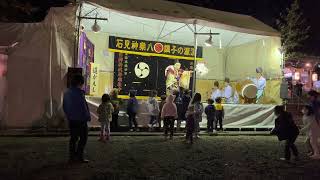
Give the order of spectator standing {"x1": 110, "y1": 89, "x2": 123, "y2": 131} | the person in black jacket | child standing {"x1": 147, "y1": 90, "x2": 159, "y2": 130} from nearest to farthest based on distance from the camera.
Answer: the person in black jacket < spectator standing {"x1": 110, "y1": 89, "x2": 123, "y2": 131} < child standing {"x1": 147, "y1": 90, "x2": 159, "y2": 130}

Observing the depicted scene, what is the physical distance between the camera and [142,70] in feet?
68.0

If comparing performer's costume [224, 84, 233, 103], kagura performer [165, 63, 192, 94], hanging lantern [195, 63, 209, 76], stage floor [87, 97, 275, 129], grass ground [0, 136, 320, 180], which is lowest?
grass ground [0, 136, 320, 180]

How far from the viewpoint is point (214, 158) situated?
30.7 feet

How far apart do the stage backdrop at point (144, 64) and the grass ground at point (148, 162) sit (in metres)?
8.49

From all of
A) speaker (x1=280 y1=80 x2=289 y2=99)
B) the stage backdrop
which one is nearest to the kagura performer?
the stage backdrop

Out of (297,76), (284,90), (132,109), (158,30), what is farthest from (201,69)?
(297,76)

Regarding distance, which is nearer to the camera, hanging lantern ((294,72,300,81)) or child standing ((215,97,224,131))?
child standing ((215,97,224,131))

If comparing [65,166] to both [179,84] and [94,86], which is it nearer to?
[94,86]

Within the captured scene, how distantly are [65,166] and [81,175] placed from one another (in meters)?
0.96

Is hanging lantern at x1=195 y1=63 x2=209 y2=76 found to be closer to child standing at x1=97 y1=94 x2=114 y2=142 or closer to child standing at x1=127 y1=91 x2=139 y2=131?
child standing at x1=127 y1=91 x2=139 y2=131

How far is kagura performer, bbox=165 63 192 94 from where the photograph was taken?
68.6ft

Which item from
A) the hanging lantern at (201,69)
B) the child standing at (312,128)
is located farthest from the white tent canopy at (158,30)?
the child standing at (312,128)

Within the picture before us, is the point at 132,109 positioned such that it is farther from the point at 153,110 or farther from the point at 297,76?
the point at 297,76

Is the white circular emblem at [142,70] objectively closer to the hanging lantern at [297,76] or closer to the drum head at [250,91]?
the drum head at [250,91]
